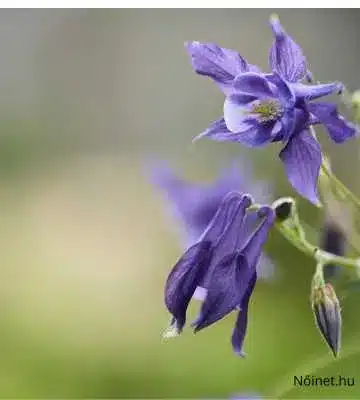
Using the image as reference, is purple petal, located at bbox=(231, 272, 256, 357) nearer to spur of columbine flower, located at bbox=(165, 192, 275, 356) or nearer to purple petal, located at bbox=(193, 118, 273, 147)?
spur of columbine flower, located at bbox=(165, 192, 275, 356)

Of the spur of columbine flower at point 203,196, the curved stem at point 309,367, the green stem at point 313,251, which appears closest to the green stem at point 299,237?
the green stem at point 313,251

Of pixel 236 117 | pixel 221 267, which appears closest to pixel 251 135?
pixel 236 117

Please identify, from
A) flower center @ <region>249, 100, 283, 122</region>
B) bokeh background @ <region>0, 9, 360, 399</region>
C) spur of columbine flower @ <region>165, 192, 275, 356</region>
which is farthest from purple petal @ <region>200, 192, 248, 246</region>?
bokeh background @ <region>0, 9, 360, 399</region>

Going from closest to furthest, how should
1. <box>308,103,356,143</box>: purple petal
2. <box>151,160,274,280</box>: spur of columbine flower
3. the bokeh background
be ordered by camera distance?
1. <box>308,103,356,143</box>: purple petal
2. <box>151,160,274,280</box>: spur of columbine flower
3. the bokeh background

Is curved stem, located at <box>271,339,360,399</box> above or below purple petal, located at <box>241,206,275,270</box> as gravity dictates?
below

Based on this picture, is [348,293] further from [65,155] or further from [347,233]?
[65,155]
